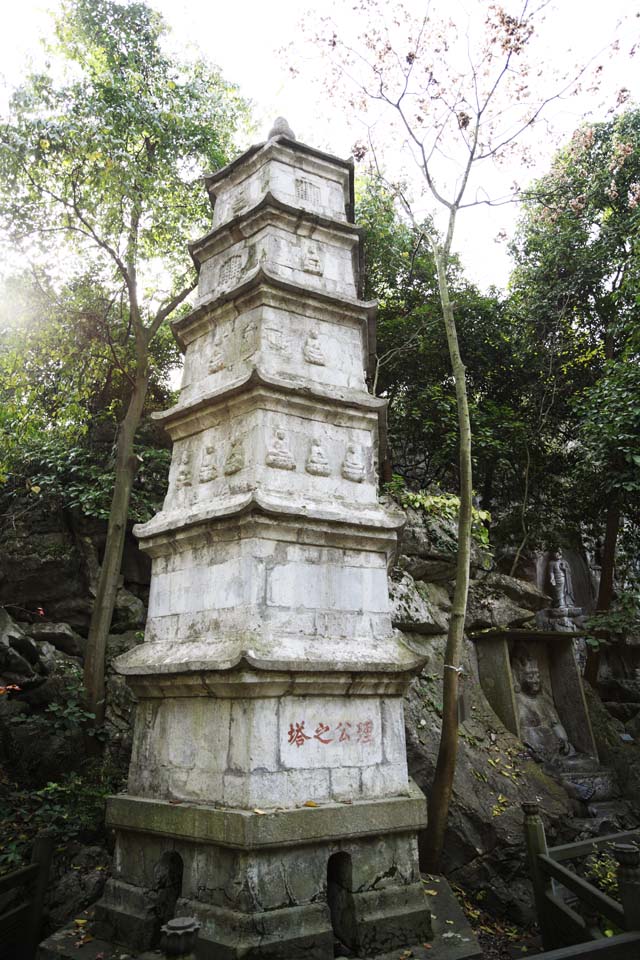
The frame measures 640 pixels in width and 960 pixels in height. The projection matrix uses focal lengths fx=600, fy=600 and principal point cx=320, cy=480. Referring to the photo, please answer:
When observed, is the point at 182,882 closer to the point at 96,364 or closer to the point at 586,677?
the point at 96,364

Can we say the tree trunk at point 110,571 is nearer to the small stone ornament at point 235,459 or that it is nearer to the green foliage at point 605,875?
the small stone ornament at point 235,459

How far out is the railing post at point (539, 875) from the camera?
248 inches

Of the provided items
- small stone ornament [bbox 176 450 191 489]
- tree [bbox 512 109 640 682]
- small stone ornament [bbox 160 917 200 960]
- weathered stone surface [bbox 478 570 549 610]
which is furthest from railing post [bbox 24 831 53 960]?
tree [bbox 512 109 640 682]

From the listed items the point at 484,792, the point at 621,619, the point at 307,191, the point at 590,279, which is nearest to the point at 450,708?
the point at 484,792

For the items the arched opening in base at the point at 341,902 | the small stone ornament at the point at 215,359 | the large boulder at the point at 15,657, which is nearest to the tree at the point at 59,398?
the large boulder at the point at 15,657

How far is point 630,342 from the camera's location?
38.9ft

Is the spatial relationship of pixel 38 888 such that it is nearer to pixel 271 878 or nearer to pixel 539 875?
pixel 271 878

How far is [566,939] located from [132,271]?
11407 mm

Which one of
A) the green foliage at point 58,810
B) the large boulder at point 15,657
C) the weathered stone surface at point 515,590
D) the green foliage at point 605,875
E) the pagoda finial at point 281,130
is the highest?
the pagoda finial at point 281,130

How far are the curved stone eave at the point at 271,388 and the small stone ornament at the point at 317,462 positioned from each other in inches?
21.8

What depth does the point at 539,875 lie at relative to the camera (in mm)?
6441

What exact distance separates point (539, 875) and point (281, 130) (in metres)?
9.76

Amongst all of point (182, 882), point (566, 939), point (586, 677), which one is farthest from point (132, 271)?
point (586, 677)

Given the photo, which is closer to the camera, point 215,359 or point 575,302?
point 215,359
